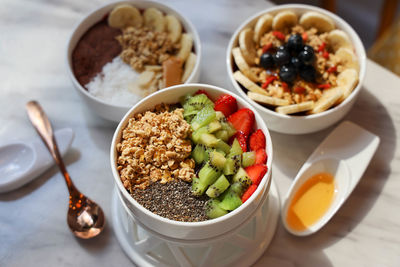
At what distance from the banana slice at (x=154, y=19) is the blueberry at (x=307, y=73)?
0.47m

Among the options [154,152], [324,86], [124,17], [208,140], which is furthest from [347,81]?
[124,17]

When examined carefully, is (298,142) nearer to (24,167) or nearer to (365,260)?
(365,260)

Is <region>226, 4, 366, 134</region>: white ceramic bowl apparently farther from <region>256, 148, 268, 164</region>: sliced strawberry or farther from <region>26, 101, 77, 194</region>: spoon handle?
<region>26, 101, 77, 194</region>: spoon handle

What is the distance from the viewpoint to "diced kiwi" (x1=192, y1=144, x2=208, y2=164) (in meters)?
0.95

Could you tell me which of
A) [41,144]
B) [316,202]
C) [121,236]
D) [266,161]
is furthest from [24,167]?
[316,202]

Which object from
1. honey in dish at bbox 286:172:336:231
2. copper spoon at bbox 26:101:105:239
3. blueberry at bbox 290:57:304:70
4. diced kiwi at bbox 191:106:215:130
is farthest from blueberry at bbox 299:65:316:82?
copper spoon at bbox 26:101:105:239

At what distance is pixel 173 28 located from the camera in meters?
1.37

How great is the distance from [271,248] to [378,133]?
0.51 metres

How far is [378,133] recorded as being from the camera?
132cm

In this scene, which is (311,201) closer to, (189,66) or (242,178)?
(242,178)

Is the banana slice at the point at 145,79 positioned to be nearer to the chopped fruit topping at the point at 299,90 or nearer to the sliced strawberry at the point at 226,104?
the sliced strawberry at the point at 226,104

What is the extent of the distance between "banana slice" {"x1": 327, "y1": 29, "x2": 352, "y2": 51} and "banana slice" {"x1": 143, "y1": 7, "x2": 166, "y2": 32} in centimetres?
53

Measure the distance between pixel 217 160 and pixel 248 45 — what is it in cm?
53

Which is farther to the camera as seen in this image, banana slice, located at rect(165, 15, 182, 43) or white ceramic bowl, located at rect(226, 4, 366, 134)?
banana slice, located at rect(165, 15, 182, 43)
